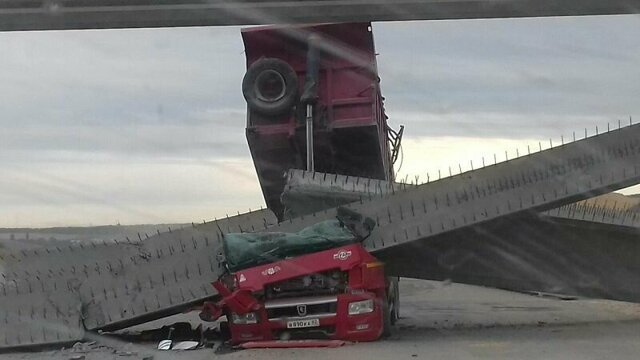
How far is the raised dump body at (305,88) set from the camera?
13320 mm

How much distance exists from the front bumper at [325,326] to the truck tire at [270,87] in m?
3.54

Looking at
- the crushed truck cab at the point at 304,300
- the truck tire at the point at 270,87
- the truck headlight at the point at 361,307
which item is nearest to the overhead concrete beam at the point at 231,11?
the crushed truck cab at the point at 304,300

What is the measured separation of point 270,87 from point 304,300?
3827 millimetres

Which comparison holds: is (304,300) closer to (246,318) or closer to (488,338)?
(246,318)

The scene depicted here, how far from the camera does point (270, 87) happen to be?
44.1ft

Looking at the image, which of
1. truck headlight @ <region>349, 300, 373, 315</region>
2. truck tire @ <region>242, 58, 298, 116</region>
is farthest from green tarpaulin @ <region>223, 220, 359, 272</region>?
truck tire @ <region>242, 58, 298, 116</region>

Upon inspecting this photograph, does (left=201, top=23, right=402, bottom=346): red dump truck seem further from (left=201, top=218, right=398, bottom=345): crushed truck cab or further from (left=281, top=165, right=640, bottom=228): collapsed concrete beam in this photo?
(left=281, top=165, right=640, bottom=228): collapsed concrete beam

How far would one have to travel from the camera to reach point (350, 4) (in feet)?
26.1

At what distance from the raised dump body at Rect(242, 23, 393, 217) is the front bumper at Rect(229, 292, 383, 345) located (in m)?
3.39

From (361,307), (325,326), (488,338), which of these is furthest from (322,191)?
(488,338)

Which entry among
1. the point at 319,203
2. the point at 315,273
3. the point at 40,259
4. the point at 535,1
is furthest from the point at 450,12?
the point at 40,259

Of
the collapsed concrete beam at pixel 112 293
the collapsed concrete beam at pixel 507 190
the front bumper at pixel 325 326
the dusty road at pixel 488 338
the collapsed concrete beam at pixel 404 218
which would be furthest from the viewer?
the collapsed concrete beam at pixel 507 190

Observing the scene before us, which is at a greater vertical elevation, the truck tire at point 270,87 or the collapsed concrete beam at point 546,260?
the truck tire at point 270,87

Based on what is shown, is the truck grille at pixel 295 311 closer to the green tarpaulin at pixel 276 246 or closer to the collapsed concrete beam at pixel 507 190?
the green tarpaulin at pixel 276 246
